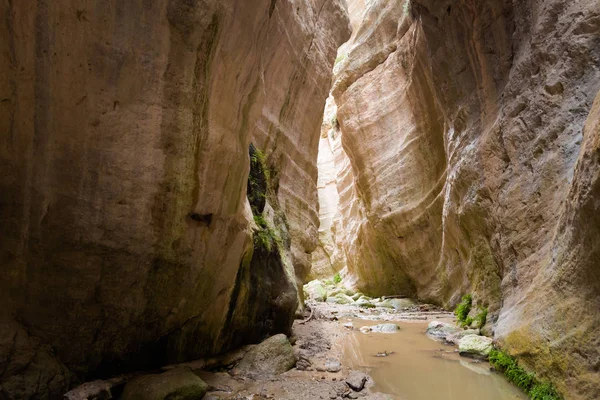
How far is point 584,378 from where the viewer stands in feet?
10.6

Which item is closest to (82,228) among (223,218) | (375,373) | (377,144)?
(223,218)

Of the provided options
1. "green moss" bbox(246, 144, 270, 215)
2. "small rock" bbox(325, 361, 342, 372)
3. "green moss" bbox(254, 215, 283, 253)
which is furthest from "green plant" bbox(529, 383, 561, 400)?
"green moss" bbox(246, 144, 270, 215)

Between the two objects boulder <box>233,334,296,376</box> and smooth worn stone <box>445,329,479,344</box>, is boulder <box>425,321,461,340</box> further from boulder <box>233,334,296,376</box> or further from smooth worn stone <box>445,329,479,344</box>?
boulder <box>233,334,296,376</box>

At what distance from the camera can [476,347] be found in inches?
215

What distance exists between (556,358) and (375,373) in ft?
6.71

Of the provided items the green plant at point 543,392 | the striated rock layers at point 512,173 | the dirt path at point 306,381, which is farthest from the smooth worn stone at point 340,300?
the green plant at point 543,392

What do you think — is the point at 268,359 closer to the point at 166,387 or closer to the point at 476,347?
the point at 166,387

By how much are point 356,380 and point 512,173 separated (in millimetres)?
4295

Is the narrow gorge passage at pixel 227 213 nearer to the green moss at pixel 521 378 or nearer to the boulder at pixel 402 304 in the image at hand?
the green moss at pixel 521 378

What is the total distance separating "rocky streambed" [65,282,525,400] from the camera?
3.55m

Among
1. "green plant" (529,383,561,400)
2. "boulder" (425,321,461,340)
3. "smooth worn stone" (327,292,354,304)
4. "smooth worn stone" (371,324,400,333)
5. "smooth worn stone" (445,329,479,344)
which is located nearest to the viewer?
"green plant" (529,383,561,400)

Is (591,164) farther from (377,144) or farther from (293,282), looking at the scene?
(377,144)

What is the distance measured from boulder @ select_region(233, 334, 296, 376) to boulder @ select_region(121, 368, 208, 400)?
0.98m

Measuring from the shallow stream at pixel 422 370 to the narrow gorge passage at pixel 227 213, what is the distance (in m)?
0.04
